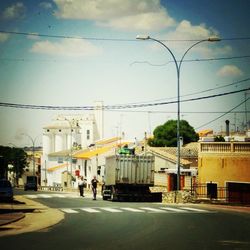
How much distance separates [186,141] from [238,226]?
238ft

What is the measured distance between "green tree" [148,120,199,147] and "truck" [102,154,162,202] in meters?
52.0

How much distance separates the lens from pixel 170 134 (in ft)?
290

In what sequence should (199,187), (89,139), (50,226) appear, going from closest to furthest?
1. (50,226)
2. (199,187)
3. (89,139)

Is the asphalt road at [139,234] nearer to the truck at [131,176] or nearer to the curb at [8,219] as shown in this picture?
the curb at [8,219]

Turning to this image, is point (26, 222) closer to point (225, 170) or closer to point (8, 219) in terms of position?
point (8, 219)

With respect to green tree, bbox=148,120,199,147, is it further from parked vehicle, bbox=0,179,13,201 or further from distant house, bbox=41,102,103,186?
parked vehicle, bbox=0,179,13,201

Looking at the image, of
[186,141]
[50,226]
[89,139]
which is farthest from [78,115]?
[50,226]

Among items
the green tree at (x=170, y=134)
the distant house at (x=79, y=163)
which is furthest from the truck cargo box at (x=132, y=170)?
the green tree at (x=170, y=134)

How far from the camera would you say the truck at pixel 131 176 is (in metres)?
35.0

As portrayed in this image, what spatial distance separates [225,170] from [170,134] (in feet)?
163

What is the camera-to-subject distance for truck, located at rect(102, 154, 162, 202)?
3497 cm

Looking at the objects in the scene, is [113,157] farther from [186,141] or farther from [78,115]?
[78,115]

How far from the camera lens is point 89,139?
129 m

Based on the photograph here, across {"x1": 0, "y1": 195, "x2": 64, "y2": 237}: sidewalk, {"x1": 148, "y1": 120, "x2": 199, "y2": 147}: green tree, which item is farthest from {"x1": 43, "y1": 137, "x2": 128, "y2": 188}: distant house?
{"x1": 0, "y1": 195, "x2": 64, "y2": 237}: sidewalk
